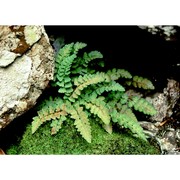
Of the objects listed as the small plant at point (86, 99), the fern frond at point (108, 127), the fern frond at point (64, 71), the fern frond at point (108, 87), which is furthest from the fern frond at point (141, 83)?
the fern frond at point (64, 71)

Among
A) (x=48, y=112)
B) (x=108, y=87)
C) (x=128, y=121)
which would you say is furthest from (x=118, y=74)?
(x=48, y=112)

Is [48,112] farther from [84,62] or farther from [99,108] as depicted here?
[84,62]

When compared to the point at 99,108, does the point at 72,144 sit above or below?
below

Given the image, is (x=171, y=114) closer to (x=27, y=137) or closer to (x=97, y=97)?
(x=97, y=97)

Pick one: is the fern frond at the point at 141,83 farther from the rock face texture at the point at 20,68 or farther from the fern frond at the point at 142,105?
the rock face texture at the point at 20,68
